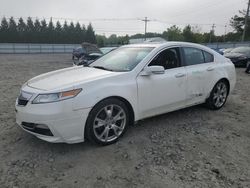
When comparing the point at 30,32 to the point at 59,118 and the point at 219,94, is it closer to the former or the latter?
the point at 219,94

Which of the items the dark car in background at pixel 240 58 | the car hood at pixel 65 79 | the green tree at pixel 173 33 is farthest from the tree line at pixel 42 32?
the car hood at pixel 65 79

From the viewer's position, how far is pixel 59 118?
2801 millimetres

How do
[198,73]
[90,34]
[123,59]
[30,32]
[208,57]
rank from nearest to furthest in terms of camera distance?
[123,59] → [198,73] → [208,57] → [30,32] → [90,34]

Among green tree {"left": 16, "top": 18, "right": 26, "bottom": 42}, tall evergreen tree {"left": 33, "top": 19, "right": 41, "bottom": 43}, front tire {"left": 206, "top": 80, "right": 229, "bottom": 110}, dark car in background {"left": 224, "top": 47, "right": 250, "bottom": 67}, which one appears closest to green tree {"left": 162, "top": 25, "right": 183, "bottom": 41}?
tall evergreen tree {"left": 33, "top": 19, "right": 41, "bottom": 43}

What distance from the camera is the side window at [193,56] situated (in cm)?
421

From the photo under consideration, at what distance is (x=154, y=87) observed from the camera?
11.8ft

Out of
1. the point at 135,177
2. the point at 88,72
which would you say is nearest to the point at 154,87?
the point at 88,72

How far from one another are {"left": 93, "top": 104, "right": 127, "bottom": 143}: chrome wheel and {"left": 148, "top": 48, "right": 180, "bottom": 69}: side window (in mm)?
1030

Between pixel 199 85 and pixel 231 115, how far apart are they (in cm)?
102

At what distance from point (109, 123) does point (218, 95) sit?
2784 millimetres

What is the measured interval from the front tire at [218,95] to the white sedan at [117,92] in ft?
0.07

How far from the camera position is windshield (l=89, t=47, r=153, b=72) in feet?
12.0

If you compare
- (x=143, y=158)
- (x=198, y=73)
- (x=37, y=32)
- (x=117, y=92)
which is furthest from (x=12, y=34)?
(x=143, y=158)

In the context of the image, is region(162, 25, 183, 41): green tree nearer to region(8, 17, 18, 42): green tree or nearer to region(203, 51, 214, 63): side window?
region(8, 17, 18, 42): green tree
